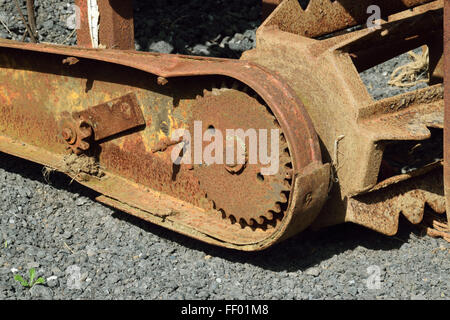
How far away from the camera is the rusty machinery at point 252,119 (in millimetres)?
3070

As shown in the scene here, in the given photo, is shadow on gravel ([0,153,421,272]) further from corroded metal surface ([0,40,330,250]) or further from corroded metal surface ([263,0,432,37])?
corroded metal surface ([263,0,432,37])

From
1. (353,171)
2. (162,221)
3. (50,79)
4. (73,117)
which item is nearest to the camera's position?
(353,171)

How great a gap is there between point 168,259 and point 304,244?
80 centimetres

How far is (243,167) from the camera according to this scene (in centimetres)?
318

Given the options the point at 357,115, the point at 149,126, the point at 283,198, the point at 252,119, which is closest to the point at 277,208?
the point at 283,198

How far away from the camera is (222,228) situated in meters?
3.38

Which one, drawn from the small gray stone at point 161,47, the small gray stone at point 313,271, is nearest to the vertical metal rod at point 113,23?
the small gray stone at point 161,47

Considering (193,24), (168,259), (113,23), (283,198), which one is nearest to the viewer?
(283,198)

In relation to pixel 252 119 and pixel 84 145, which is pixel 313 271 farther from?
pixel 84 145

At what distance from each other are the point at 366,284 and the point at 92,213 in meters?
1.80

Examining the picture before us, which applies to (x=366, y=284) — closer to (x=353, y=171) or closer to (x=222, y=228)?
(x=353, y=171)

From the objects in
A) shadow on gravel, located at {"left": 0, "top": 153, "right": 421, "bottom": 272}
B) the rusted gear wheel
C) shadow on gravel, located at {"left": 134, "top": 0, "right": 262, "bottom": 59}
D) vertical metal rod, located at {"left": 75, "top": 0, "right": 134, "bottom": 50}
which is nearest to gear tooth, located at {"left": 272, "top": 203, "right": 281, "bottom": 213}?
the rusted gear wheel

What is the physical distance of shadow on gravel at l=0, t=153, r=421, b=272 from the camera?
352cm

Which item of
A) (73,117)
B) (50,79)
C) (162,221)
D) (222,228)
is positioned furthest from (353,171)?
(50,79)
